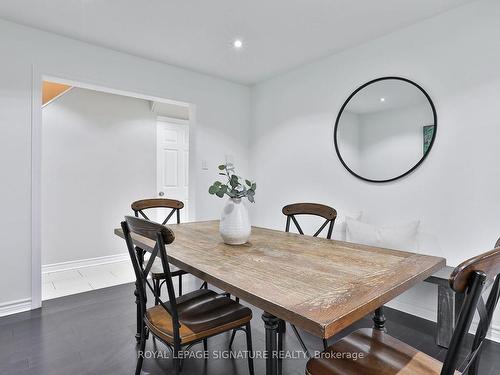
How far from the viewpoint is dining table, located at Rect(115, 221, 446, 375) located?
2.76 feet

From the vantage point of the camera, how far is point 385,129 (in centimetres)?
A: 266

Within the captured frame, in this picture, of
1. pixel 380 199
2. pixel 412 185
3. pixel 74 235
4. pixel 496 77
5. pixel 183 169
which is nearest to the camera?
pixel 496 77

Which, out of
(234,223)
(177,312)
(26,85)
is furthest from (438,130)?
(26,85)

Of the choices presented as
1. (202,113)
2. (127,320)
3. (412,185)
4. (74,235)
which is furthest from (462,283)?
(74,235)

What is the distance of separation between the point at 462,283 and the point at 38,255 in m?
3.07

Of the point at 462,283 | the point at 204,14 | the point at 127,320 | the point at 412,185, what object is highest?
the point at 204,14

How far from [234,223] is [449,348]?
3.57 ft

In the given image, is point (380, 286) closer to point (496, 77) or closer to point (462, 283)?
point (462, 283)

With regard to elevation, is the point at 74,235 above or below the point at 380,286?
below

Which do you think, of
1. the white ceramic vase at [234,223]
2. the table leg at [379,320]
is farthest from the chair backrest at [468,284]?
the white ceramic vase at [234,223]

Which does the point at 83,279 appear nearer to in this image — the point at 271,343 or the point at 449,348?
the point at 271,343

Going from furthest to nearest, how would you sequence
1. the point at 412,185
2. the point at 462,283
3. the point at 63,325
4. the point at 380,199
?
the point at 380,199
the point at 412,185
the point at 63,325
the point at 462,283

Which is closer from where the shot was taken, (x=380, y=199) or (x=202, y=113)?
(x=380, y=199)

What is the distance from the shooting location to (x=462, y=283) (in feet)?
2.38
